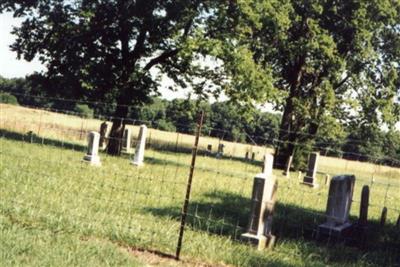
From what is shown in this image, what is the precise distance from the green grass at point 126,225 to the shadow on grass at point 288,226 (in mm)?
22

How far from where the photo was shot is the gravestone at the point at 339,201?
451 inches

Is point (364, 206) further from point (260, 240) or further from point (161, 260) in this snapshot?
point (161, 260)

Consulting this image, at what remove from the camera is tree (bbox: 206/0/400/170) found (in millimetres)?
35406

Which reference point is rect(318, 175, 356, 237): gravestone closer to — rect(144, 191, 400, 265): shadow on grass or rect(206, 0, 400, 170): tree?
rect(144, 191, 400, 265): shadow on grass

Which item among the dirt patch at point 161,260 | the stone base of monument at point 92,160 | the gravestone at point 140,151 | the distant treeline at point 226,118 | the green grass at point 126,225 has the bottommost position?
the dirt patch at point 161,260

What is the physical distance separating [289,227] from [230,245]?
2684 mm

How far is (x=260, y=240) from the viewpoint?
9.29 m

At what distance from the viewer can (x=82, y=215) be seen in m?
9.40

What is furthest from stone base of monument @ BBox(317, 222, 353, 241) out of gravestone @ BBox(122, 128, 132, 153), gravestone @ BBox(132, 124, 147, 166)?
gravestone @ BBox(122, 128, 132, 153)

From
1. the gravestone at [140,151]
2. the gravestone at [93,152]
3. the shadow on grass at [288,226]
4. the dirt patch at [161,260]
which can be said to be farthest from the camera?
the gravestone at [140,151]

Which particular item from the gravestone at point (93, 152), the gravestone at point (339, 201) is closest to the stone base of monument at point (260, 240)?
the gravestone at point (339, 201)

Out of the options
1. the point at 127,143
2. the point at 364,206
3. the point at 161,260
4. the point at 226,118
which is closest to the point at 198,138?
the point at 161,260

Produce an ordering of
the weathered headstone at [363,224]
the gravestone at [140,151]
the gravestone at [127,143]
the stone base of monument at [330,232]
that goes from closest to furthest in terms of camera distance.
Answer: the weathered headstone at [363,224]
the stone base of monument at [330,232]
the gravestone at [140,151]
the gravestone at [127,143]

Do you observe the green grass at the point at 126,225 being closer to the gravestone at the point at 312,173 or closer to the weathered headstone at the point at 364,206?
the weathered headstone at the point at 364,206
